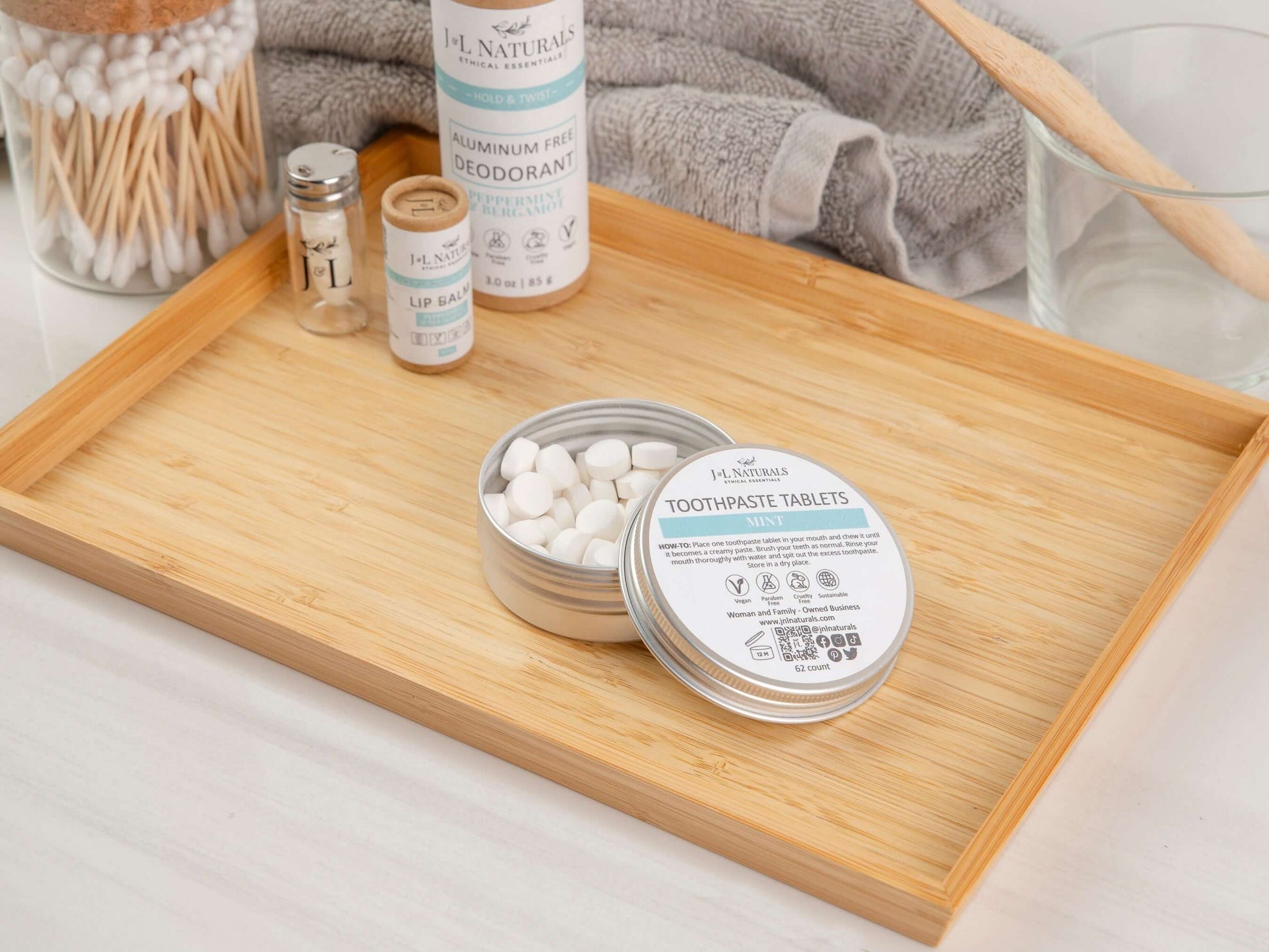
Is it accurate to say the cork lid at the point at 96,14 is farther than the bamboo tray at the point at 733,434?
Yes

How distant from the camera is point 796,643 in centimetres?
58

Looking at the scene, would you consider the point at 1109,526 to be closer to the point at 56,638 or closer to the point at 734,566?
the point at 734,566

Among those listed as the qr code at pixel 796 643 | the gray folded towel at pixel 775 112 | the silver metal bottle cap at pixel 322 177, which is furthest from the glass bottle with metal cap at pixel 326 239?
the qr code at pixel 796 643

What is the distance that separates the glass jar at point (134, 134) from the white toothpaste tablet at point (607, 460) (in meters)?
0.30

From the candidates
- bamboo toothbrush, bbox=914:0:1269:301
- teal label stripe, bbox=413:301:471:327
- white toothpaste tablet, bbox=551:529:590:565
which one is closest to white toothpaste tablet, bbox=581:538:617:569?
white toothpaste tablet, bbox=551:529:590:565

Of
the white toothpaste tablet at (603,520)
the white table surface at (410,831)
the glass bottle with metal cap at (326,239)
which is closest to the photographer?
the white table surface at (410,831)

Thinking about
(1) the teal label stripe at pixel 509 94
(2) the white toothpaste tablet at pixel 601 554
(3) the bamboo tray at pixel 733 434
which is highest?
(1) the teal label stripe at pixel 509 94

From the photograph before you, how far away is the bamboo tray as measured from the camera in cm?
58

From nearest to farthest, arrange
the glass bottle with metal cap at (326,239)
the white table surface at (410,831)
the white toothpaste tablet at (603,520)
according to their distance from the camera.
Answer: the white table surface at (410,831) → the white toothpaste tablet at (603,520) → the glass bottle with metal cap at (326,239)

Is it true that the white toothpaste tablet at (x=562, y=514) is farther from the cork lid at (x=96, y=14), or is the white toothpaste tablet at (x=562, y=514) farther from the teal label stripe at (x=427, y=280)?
the cork lid at (x=96, y=14)

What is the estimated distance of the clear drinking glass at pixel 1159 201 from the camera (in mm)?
767

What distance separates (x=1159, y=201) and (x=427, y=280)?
380mm

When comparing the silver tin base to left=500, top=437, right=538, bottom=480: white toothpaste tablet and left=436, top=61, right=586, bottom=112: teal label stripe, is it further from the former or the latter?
Result: left=436, top=61, right=586, bottom=112: teal label stripe

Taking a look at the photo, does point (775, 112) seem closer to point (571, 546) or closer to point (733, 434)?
point (733, 434)
